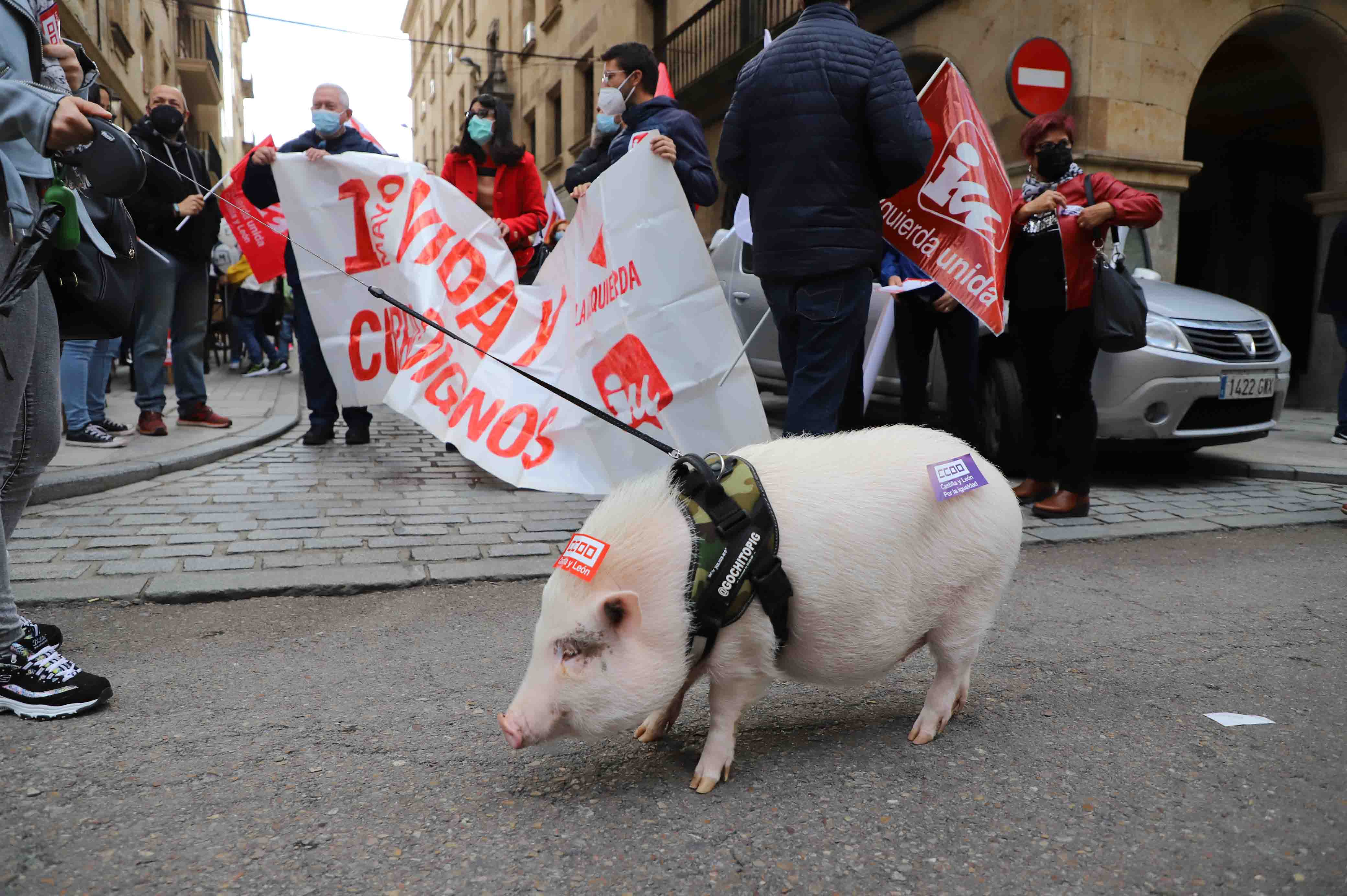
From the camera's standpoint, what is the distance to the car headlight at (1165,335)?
19.4 feet

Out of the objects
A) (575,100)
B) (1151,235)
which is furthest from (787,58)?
(575,100)

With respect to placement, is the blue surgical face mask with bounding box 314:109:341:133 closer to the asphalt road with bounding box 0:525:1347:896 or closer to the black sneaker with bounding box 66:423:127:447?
the black sneaker with bounding box 66:423:127:447

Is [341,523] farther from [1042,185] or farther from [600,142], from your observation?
[1042,185]

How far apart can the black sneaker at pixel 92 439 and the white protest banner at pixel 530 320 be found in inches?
52.6

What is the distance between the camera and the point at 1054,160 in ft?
16.0

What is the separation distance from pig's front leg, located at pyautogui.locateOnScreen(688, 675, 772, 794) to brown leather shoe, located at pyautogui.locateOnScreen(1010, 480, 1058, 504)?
356cm

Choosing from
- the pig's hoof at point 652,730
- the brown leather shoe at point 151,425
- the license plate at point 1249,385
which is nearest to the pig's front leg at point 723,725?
the pig's hoof at point 652,730

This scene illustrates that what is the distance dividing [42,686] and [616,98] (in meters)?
3.97

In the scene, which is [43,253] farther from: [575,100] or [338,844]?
[575,100]

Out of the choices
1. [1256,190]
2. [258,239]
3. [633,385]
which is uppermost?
[1256,190]

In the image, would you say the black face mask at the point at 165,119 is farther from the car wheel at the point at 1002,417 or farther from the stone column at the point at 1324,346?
the stone column at the point at 1324,346

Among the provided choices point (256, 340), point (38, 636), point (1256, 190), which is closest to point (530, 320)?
point (38, 636)

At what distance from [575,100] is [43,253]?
23.6 metres

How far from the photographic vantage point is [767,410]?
9758 mm
